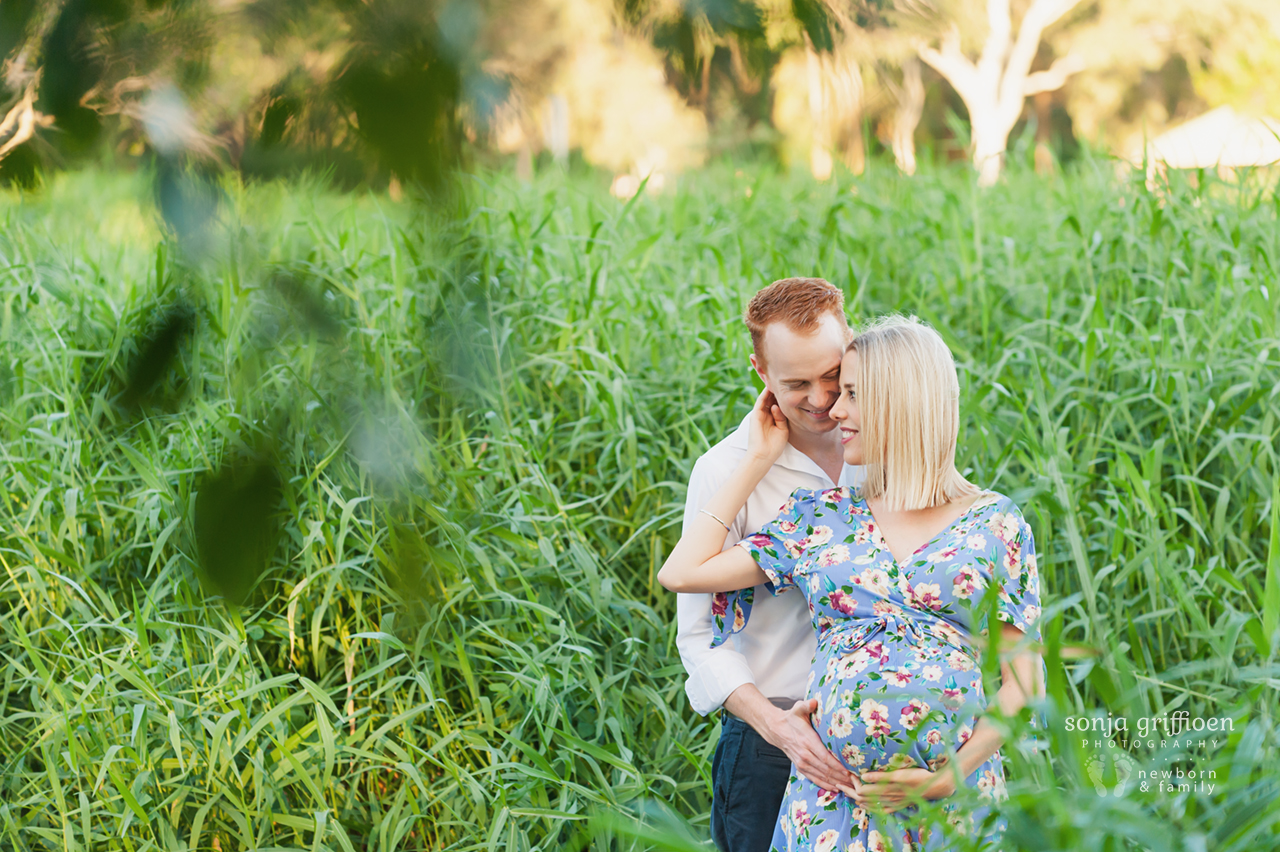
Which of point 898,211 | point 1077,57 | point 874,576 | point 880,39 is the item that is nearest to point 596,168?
point 898,211

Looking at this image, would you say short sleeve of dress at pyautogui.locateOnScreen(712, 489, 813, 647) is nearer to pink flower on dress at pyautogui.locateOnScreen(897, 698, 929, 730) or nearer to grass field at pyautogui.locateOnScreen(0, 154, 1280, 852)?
pink flower on dress at pyautogui.locateOnScreen(897, 698, 929, 730)

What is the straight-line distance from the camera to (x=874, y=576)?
5.23 feet

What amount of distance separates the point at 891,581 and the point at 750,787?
51 centimetres

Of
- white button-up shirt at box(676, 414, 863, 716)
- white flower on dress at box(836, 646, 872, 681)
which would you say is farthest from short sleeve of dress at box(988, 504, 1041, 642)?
white button-up shirt at box(676, 414, 863, 716)

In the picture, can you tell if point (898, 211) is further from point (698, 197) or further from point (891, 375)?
point (891, 375)

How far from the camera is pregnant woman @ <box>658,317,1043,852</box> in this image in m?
1.49

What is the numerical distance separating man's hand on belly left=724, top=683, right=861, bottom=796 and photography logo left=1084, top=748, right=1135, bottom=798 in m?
0.36

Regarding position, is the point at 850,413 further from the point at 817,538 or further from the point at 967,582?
the point at 967,582

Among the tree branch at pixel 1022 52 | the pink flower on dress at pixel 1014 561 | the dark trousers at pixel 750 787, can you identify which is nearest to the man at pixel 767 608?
the dark trousers at pixel 750 787

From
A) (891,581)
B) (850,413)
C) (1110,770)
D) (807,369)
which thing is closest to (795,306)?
(807,369)

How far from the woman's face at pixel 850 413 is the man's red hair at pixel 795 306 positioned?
0.39 ft

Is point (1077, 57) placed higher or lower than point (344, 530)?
lower

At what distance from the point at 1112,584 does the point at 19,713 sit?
2.85 m

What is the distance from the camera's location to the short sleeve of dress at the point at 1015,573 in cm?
154
